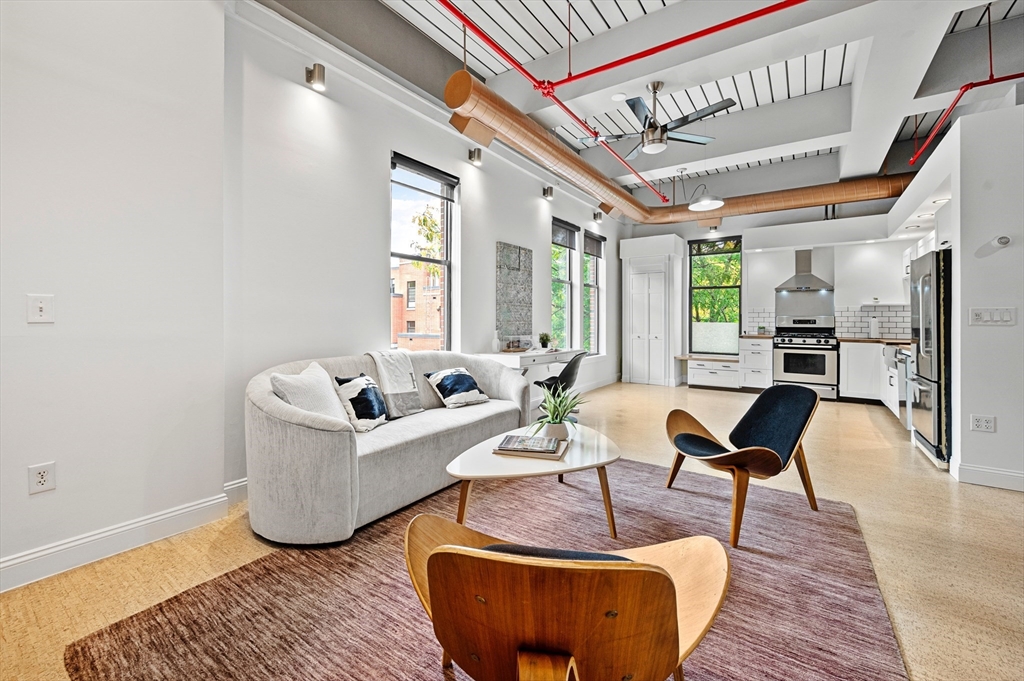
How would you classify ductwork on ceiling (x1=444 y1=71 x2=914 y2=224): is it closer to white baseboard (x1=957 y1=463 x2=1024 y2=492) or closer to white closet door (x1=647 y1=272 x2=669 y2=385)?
white closet door (x1=647 y1=272 x2=669 y2=385)

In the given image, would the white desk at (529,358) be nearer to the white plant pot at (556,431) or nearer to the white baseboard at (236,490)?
the white plant pot at (556,431)

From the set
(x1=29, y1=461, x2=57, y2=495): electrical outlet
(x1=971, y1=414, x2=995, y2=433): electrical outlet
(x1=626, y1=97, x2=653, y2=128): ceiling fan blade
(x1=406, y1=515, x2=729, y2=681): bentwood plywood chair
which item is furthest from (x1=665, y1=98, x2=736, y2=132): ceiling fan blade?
(x1=29, y1=461, x2=57, y2=495): electrical outlet

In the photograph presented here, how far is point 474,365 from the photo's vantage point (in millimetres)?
4488

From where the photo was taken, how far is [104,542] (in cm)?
233

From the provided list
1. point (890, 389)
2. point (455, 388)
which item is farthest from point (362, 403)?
point (890, 389)

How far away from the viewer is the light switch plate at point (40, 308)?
2.11m

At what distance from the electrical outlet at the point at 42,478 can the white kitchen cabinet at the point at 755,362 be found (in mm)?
8389

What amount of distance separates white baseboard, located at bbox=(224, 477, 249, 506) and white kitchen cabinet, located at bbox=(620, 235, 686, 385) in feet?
23.6

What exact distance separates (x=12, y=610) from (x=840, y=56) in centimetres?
685

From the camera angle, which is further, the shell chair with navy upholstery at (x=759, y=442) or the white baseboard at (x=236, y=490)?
the white baseboard at (x=236, y=490)

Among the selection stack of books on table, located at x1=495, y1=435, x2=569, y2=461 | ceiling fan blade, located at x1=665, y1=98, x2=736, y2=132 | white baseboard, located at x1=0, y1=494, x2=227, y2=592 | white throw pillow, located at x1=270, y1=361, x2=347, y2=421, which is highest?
ceiling fan blade, located at x1=665, y1=98, x2=736, y2=132

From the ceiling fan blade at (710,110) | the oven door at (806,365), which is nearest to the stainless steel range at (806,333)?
the oven door at (806,365)

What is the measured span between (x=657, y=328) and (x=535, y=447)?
6664mm

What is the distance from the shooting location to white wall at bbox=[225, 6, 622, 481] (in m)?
3.04
